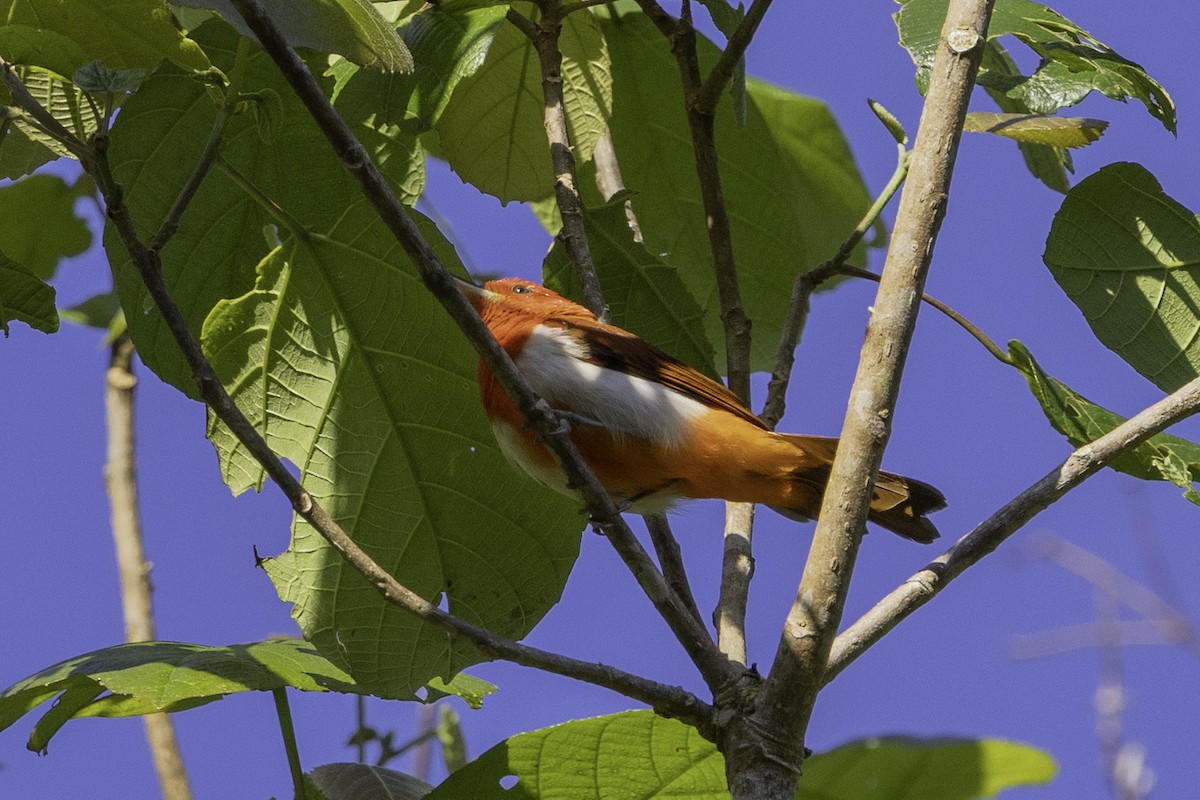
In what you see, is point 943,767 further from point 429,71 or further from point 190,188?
point 429,71

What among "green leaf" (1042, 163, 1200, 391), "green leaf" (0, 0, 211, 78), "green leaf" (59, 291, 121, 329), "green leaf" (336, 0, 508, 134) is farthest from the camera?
"green leaf" (59, 291, 121, 329)

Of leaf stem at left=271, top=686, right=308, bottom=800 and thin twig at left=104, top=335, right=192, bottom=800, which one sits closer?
leaf stem at left=271, top=686, right=308, bottom=800

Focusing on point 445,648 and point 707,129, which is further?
point 707,129

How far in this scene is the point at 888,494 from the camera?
3217 mm

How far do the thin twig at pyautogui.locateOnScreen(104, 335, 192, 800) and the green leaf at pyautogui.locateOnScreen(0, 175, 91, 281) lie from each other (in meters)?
0.61

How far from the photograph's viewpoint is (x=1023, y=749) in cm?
192

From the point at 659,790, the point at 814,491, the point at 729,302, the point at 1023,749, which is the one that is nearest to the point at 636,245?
the point at 729,302

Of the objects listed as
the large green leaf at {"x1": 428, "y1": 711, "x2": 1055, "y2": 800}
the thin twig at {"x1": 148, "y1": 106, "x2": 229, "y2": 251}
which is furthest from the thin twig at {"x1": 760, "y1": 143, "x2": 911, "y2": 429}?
the thin twig at {"x1": 148, "y1": 106, "x2": 229, "y2": 251}

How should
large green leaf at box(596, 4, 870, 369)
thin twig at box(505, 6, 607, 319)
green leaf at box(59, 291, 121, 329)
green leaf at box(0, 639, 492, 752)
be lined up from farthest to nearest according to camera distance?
green leaf at box(59, 291, 121, 329) < large green leaf at box(596, 4, 870, 369) < thin twig at box(505, 6, 607, 319) < green leaf at box(0, 639, 492, 752)

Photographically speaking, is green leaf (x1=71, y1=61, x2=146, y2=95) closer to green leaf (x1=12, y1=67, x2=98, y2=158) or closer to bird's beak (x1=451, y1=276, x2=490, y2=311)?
green leaf (x1=12, y1=67, x2=98, y2=158)

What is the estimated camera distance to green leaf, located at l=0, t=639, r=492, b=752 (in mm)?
2367

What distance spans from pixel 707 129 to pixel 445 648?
1309 mm

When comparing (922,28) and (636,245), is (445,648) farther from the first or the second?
(922,28)

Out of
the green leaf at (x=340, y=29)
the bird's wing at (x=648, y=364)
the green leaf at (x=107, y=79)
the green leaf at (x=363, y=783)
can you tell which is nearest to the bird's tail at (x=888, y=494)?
the bird's wing at (x=648, y=364)
